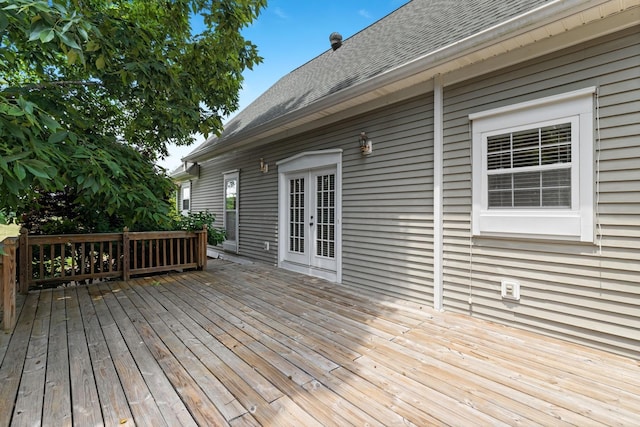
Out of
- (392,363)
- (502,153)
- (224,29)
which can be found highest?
(224,29)

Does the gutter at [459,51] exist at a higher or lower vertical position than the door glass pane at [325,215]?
higher

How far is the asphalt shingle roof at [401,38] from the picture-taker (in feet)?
10.5

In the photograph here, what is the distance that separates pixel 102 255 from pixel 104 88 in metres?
2.69

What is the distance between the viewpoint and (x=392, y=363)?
91.5 inches

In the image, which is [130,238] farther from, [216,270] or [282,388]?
[282,388]

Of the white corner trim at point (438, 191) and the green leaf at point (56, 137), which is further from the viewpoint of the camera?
the white corner trim at point (438, 191)

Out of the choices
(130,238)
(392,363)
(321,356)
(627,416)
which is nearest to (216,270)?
(130,238)

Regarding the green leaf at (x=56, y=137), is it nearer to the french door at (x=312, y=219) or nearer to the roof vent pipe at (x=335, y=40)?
the french door at (x=312, y=219)

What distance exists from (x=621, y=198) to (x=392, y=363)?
2.32 m

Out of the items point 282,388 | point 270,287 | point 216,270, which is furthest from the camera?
point 216,270

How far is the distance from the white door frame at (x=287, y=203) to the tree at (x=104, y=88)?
1.51 m

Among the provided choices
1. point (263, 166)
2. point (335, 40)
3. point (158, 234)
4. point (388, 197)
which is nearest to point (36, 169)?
point (158, 234)

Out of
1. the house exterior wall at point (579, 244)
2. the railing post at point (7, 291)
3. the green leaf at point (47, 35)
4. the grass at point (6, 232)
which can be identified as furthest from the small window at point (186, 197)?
the house exterior wall at point (579, 244)

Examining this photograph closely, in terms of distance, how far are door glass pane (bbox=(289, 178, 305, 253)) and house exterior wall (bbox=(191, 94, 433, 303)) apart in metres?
0.68
